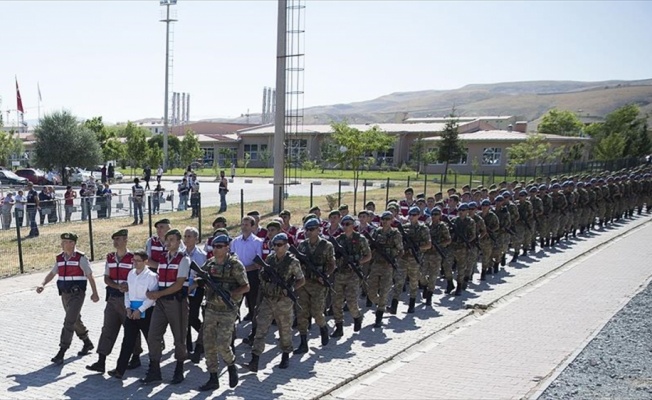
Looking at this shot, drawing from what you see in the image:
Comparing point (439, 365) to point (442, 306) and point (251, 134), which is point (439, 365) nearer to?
point (442, 306)

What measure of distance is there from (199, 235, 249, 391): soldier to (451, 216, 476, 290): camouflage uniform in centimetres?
622

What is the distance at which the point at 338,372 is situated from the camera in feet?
26.8

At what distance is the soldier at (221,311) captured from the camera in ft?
24.2

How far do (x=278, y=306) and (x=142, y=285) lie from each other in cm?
172

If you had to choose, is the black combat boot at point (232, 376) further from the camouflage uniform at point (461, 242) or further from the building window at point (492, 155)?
the building window at point (492, 155)

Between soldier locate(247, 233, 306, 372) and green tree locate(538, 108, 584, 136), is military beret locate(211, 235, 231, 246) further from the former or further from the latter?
green tree locate(538, 108, 584, 136)

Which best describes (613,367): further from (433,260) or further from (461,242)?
(461,242)

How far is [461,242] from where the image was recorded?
1270 centimetres

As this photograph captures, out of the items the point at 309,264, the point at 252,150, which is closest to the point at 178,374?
the point at 309,264

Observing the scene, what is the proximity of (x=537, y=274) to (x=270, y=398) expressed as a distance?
961cm

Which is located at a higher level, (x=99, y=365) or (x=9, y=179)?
(x=9, y=179)

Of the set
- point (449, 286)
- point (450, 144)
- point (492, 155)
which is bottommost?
point (449, 286)

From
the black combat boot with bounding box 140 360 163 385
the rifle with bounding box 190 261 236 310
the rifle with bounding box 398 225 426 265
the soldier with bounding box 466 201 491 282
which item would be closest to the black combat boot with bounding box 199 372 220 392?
the black combat boot with bounding box 140 360 163 385

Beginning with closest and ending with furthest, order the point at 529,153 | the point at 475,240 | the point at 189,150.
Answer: the point at 475,240
the point at 529,153
the point at 189,150
